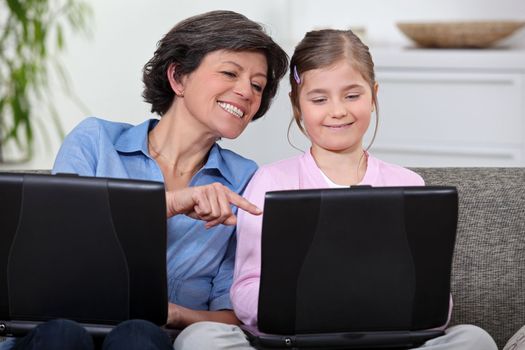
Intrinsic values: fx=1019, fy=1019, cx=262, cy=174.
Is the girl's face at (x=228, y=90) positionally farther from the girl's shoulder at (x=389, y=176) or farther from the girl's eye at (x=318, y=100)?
the girl's shoulder at (x=389, y=176)

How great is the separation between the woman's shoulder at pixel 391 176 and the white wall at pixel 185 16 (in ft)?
6.12

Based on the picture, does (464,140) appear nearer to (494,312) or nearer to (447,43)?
(447,43)

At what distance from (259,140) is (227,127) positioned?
2084 mm

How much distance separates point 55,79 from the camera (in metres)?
4.52

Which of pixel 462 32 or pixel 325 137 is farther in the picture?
pixel 462 32

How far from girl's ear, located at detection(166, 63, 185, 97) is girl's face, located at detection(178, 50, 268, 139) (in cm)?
7

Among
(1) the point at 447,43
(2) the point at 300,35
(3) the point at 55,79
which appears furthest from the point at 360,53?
(3) the point at 55,79

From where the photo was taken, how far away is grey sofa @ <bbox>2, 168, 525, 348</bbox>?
2.07m

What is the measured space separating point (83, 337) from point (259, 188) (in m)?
0.52

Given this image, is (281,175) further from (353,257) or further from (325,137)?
(353,257)

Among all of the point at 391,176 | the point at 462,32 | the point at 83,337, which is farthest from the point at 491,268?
the point at 462,32

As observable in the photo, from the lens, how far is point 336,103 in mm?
1943

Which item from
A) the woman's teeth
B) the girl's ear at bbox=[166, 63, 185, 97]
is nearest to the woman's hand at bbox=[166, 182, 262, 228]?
the woman's teeth

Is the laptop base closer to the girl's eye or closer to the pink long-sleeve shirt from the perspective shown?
the pink long-sleeve shirt
